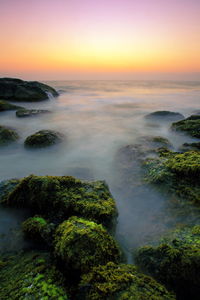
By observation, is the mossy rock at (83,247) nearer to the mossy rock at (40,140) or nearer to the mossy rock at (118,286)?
the mossy rock at (118,286)

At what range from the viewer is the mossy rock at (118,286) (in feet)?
5.29

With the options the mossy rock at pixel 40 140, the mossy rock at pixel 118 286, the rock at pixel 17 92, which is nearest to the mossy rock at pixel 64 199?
the mossy rock at pixel 118 286

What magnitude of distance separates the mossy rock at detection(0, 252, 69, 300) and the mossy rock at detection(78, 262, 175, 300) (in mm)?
243

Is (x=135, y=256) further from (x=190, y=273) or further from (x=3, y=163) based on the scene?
(x=3, y=163)

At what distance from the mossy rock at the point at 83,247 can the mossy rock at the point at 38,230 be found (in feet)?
0.72

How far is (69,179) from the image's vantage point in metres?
3.42

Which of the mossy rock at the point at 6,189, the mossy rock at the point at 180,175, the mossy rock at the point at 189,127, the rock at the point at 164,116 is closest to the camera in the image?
the mossy rock at the point at 6,189

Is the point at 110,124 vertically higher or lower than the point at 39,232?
higher

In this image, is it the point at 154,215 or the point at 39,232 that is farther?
the point at 154,215

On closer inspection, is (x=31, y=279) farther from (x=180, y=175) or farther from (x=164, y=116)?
(x=164, y=116)

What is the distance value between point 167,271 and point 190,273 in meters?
0.23

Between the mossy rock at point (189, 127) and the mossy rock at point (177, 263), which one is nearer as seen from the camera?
the mossy rock at point (177, 263)

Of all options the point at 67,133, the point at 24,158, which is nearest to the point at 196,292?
the point at 24,158

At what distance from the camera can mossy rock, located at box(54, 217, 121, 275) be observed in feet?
6.43
